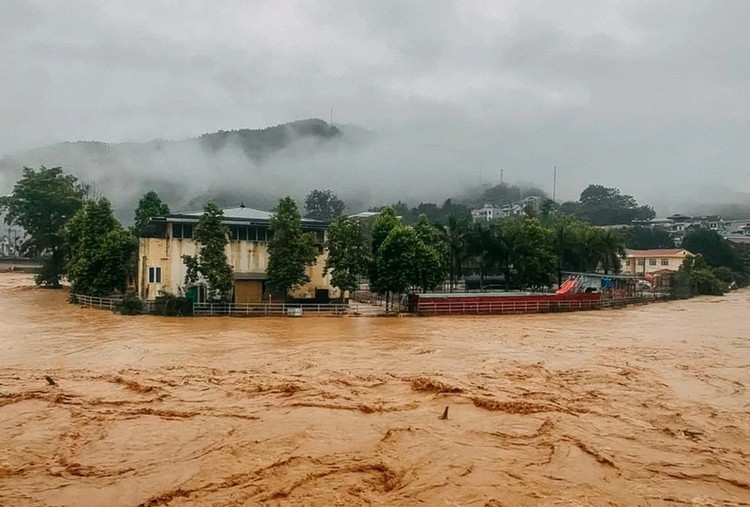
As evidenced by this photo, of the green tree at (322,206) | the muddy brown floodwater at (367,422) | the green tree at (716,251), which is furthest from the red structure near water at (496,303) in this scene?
the green tree at (322,206)

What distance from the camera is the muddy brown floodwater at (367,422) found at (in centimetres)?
921

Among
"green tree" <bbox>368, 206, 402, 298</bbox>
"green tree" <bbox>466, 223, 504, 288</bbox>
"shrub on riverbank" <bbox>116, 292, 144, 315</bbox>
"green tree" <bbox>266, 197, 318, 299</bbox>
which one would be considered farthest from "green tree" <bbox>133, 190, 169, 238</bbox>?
"green tree" <bbox>466, 223, 504, 288</bbox>

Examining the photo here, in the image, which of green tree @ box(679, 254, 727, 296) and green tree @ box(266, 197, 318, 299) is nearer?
green tree @ box(266, 197, 318, 299)

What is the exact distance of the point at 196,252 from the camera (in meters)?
A: 35.7

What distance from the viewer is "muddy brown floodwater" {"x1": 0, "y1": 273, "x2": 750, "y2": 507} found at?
9211 millimetres

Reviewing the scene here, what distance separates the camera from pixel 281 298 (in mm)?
35938

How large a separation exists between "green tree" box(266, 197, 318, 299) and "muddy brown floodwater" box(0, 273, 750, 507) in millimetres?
9373

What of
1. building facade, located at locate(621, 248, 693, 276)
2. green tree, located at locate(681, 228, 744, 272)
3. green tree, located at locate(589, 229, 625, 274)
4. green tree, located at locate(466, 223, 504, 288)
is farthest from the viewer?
green tree, located at locate(681, 228, 744, 272)

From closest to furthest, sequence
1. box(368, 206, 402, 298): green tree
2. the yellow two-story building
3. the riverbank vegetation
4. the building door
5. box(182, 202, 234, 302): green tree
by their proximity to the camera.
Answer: box(182, 202, 234, 302): green tree
the riverbank vegetation
the yellow two-story building
the building door
box(368, 206, 402, 298): green tree

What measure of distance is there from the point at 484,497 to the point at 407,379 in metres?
8.17

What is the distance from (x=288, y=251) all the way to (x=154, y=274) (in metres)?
8.58

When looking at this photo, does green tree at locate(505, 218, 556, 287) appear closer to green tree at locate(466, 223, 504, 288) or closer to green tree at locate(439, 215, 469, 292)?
green tree at locate(466, 223, 504, 288)

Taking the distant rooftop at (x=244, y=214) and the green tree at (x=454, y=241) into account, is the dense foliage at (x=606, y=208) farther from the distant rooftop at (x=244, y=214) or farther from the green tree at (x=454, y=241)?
the distant rooftop at (x=244, y=214)

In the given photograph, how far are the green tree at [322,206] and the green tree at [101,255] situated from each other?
80455mm
